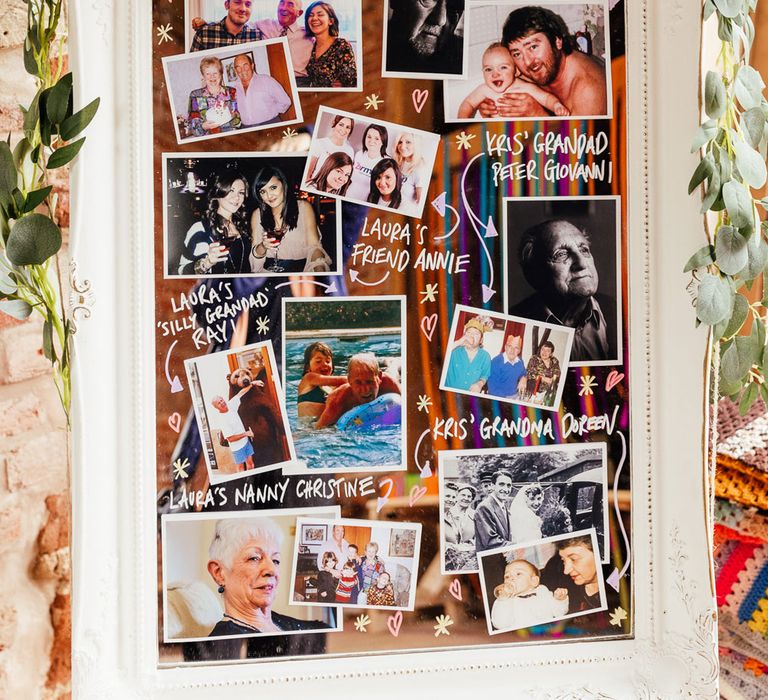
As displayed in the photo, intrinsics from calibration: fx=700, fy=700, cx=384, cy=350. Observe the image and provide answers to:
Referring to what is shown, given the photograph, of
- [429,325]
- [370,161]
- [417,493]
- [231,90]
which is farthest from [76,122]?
[417,493]

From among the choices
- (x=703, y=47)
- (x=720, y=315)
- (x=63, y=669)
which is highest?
(x=703, y=47)

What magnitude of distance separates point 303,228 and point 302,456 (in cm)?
25

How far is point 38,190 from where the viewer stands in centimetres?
69

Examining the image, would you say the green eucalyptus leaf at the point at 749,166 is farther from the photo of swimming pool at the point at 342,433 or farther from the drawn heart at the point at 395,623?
the drawn heart at the point at 395,623

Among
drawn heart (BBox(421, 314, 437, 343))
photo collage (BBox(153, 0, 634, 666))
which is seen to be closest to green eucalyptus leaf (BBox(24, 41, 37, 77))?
photo collage (BBox(153, 0, 634, 666))

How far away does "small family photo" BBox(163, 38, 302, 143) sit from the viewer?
736 mm

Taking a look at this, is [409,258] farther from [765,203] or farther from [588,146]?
[765,203]

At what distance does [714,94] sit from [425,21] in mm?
313

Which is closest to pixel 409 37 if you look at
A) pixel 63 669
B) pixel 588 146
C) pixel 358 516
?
pixel 588 146

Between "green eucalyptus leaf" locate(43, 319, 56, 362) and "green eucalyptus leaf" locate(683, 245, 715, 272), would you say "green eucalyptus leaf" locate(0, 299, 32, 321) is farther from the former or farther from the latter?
"green eucalyptus leaf" locate(683, 245, 715, 272)

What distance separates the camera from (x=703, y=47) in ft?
2.46

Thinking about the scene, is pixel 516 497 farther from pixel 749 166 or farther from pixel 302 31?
pixel 302 31

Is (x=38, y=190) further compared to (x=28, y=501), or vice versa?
(x=28, y=501)

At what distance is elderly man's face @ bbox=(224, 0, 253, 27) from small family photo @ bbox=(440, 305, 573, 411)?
0.38 meters
